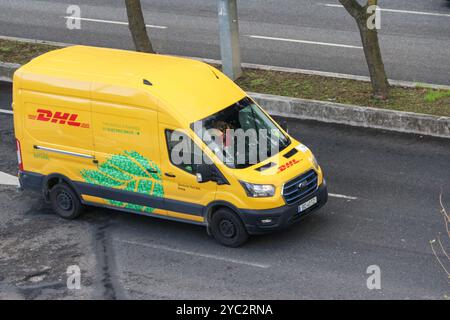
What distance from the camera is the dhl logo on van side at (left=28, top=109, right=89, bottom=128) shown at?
13555 mm

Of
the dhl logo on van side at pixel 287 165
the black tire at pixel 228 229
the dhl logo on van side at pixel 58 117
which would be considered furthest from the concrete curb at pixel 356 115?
the dhl logo on van side at pixel 58 117

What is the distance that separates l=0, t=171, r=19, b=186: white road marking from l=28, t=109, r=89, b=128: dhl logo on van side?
1958mm

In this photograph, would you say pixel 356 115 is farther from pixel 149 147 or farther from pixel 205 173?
pixel 149 147

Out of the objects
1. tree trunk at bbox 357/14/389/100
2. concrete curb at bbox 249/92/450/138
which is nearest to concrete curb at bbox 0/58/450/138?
concrete curb at bbox 249/92/450/138

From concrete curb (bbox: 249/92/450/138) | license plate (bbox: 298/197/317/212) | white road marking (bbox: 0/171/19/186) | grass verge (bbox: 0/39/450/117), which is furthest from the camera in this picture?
grass verge (bbox: 0/39/450/117)

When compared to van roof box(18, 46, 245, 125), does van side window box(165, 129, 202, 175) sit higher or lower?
lower

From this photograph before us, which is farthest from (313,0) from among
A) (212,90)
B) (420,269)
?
(420,269)

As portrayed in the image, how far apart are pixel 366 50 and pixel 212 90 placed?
17.8 feet

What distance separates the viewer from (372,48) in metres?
17.8

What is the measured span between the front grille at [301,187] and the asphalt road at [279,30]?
694cm

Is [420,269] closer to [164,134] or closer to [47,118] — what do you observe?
[164,134]

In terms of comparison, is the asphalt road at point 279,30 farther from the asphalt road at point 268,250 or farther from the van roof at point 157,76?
the van roof at point 157,76

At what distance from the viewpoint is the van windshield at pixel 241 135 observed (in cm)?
1286

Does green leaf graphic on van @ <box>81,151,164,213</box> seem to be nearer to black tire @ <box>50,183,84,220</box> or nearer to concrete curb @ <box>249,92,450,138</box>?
black tire @ <box>50,183,84,220</box>
